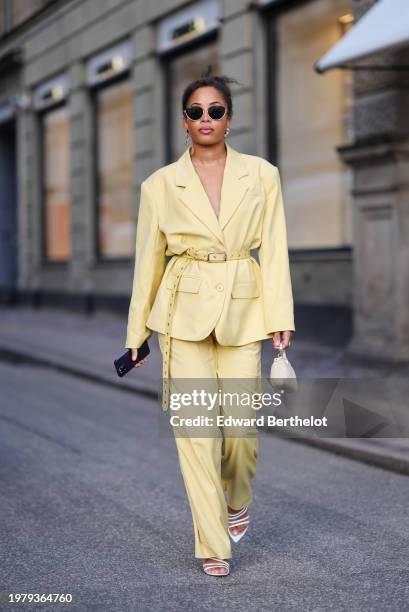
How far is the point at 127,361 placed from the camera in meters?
4.20

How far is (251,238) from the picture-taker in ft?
13.5

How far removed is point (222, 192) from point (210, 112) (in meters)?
0.35

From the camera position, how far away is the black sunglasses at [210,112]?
13.2ft

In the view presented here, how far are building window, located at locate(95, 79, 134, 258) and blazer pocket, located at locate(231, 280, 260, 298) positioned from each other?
1328 centimetres

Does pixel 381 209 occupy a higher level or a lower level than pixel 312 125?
lower

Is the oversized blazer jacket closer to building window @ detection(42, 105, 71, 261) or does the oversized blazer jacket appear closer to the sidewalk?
the sidewalk

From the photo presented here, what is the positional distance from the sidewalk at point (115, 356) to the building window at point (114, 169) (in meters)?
1.54

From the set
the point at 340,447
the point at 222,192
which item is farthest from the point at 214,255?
the point at 340,447

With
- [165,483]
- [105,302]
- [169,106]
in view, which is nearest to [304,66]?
[169,106]

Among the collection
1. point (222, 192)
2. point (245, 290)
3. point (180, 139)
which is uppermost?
point (180, 139)

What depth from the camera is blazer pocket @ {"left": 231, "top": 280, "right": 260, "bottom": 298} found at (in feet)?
13.3

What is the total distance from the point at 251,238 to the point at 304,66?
9.57 m

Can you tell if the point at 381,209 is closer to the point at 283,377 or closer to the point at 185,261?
the point at 185,261

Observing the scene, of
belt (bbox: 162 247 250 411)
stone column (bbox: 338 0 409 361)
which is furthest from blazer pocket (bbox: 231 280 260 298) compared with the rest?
stone column (bbox: 338 0 409 361)
